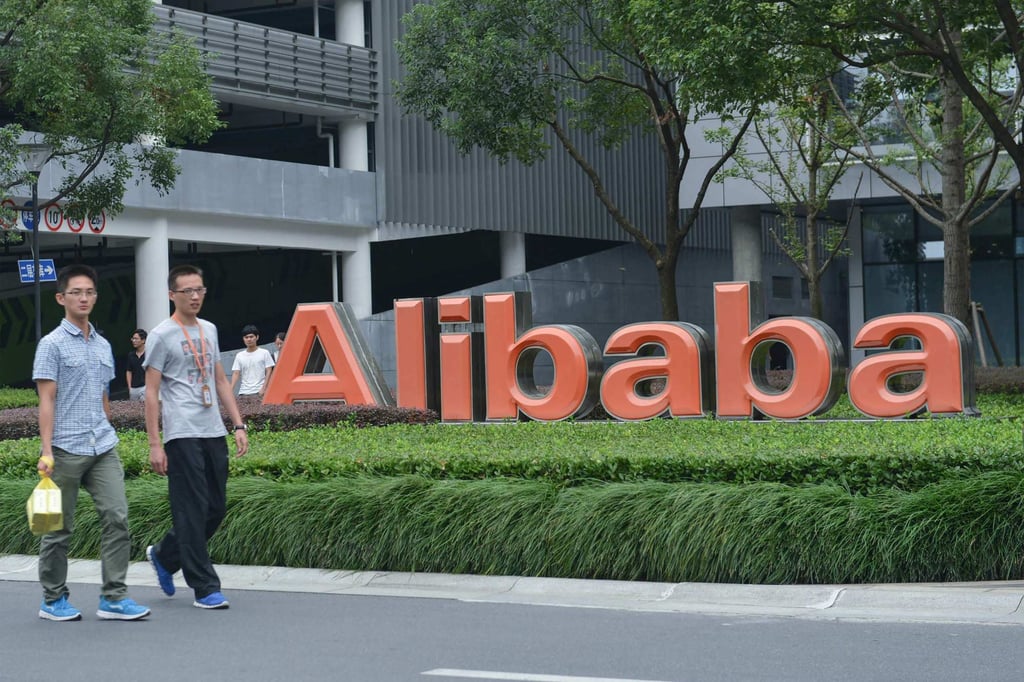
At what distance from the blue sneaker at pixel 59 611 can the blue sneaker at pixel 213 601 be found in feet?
2.31

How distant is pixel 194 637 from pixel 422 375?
38.0ft

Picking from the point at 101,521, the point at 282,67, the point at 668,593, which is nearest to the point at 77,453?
the point at 101,521

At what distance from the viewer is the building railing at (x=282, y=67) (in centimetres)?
3122

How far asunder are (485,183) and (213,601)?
93.2 feet

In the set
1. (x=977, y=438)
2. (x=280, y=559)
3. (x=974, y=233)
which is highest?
(x=974, y=233)

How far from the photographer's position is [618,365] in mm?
17797

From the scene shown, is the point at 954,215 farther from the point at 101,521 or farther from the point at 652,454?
the point at 101,521

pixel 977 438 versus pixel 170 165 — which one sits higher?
pixel 170 165

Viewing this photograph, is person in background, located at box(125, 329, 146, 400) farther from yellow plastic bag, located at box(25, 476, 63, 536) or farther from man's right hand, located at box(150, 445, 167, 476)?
yellow plastic bag, located at box(25, 476, 63, 536)

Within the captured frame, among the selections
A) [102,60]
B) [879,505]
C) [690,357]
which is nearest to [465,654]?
[879,505]

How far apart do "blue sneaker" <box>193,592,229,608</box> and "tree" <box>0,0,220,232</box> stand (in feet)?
43.2

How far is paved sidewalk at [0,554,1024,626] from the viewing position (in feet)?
27.4

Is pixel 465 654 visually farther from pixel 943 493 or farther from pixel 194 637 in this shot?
pixel 943 493

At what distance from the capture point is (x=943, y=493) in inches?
360
